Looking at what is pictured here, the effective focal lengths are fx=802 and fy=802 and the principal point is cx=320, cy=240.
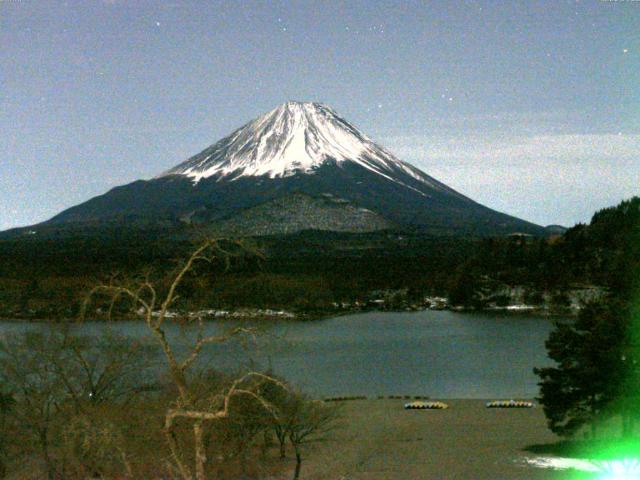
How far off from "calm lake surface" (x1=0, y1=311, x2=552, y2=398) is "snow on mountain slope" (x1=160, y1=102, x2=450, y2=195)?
86768mm

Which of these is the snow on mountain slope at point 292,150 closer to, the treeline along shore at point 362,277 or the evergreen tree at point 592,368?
the treeline along shore at point 362,277

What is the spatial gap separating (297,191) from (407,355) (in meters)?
94.1

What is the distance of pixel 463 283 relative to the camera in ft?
246

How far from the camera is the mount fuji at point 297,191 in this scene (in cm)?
12400

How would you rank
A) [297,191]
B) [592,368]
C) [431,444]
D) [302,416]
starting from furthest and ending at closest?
[297,191] → [431,444] → [302,416] → [592,368]

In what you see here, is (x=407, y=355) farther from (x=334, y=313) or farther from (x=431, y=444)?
(x=334, y=313)

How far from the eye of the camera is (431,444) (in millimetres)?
21422

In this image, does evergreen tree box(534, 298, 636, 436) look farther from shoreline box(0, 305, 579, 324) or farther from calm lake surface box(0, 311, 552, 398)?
shoreline box(0, 305, 579, 324)

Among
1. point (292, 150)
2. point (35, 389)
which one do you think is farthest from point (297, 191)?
point (35, 389)

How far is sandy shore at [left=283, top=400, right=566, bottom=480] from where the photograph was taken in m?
17.7

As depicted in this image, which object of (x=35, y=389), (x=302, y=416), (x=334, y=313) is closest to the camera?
(x=35, y=389)

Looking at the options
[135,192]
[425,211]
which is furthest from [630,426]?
[135,192]

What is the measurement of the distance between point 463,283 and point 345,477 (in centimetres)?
5927

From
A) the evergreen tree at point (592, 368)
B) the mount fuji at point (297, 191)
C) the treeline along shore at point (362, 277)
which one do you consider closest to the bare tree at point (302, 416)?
the evergreen tree at point (592, 368)
